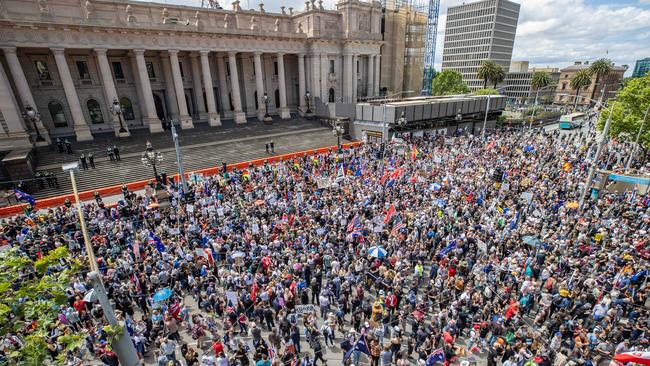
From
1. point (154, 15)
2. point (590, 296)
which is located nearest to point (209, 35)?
point (154, 15)

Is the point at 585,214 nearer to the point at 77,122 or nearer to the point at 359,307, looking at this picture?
the point at 359,307

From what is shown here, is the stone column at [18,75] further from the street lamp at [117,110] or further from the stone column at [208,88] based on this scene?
the stone column at [208,88]

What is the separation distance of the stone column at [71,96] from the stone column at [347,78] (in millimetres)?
37045

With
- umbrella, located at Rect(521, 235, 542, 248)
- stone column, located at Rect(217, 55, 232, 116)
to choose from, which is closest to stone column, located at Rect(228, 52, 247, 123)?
stone column, located at Rect(217, 55, 232, 116)

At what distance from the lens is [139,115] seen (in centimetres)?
4106

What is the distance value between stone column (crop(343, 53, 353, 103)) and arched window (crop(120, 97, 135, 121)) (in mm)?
32290

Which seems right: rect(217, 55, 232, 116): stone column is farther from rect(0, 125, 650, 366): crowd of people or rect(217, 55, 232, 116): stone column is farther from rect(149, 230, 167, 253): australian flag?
rect(149, 230, 167, 253): australian flag

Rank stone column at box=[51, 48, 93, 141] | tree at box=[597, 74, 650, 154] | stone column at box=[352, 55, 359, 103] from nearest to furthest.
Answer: tree at box=[597, 74, 650, 154] < stone column at box=[51, 48, 93, 141] < stone column at box=[352, 55, 359, 103]

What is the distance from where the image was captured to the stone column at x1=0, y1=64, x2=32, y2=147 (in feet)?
92.8

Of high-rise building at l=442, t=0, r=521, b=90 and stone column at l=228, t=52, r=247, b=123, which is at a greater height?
high-rise building at l=442, t=0, r=521, b=90

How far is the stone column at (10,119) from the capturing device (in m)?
28.3

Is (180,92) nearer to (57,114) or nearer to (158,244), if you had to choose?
(57,114)

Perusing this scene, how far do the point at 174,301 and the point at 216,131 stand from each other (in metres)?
31.6

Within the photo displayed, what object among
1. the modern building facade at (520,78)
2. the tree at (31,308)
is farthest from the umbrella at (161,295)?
the modern building facade at (520,78)
